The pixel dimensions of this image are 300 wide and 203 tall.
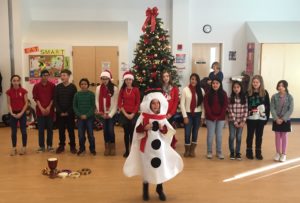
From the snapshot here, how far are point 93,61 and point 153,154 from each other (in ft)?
16.9

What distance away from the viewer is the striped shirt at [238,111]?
4844 millimetres

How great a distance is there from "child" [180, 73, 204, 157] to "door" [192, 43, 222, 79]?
140 inches

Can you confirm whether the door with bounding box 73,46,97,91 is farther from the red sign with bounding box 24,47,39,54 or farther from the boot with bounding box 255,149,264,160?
the boot with bounding box 255,149,264,160

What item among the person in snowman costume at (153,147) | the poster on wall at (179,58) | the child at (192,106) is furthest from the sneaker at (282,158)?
the poster on wall at (179,58)

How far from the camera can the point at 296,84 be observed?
8.05 metres

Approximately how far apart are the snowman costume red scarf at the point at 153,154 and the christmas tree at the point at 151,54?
123 inches

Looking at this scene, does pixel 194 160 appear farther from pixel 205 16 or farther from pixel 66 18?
pixel 66 18

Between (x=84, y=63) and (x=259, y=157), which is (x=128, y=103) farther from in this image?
(x=84, y=63)

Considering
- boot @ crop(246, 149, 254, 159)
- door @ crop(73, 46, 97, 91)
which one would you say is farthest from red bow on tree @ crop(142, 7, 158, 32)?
boot @ crop(246, 149, 254, 159)

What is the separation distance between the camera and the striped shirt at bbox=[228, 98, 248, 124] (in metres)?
4.84

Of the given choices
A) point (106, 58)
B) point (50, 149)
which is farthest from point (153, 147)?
point (106, 58)

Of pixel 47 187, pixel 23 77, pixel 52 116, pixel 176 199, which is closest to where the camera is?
pixel 176 199

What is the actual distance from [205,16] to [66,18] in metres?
3.58

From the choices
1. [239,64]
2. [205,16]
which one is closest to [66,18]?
[205,16]
